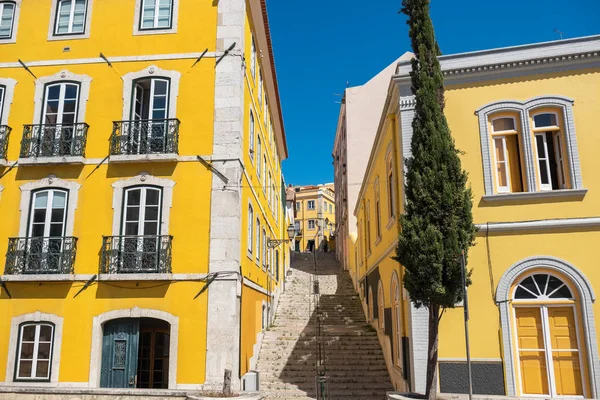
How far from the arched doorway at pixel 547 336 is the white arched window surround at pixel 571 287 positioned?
0.39ft

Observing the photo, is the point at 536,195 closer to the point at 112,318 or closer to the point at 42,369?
the point at 112,318

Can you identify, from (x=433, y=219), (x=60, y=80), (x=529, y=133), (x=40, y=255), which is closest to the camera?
(x=433, y=219)

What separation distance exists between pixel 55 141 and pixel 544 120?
499 inches

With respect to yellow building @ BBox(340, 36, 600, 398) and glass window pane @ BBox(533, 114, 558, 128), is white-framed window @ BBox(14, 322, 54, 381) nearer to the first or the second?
yellow building @ BBox(340, 36, 600, 398)

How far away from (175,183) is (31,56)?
605cm

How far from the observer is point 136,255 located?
1208 cm

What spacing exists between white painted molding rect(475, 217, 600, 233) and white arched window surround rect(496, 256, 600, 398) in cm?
71

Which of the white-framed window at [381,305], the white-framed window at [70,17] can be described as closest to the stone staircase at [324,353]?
the white-framed window at [381,305]

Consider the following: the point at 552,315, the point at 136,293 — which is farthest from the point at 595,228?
the point at 136,293

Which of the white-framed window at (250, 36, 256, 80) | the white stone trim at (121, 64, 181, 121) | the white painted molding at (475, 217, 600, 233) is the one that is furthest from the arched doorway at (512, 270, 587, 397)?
the white-framed window at (250, 36, 256, 80)

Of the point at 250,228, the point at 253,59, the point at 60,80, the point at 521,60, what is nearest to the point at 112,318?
the point at 250,228

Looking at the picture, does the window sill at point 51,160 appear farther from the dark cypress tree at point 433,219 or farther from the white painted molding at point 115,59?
the dark cypress tree at point 433,219

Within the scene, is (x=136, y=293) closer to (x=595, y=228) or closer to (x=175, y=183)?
(x=175, y=183)

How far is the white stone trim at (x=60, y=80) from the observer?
43.7ft
